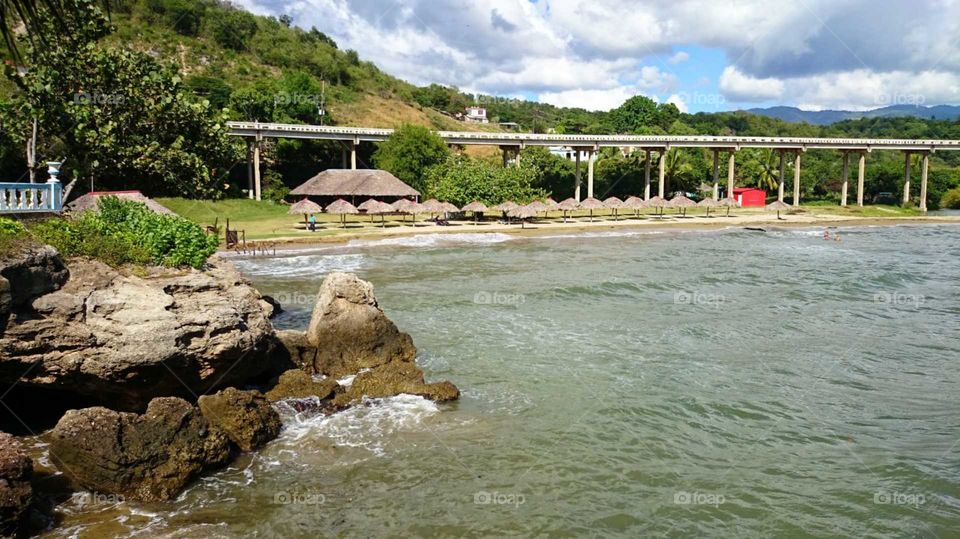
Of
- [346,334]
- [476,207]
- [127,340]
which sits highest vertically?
[476,207]

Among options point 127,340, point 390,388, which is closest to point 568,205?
point 390,388

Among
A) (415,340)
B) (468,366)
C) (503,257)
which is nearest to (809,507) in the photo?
(468,366)

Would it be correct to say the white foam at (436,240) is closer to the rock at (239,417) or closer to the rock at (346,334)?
the rock at (346,334)

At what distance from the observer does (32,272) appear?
10.5m

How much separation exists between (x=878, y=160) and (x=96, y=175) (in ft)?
339

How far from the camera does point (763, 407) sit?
1338 centimetres

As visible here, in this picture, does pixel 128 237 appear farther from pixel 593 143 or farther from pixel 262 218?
pixel 593 143

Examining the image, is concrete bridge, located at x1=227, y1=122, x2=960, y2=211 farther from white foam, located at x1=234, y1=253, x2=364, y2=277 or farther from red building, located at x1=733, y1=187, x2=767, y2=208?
white foam, located at x1=234, y1=253, x2=364, y2=277

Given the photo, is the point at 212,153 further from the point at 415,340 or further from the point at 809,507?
the point at 809,507

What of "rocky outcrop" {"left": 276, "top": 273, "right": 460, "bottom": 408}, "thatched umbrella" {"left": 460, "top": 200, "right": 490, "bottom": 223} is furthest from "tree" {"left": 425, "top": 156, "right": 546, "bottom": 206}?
"rocky outcrop" {"left": 276, "top": 273, "right": 460, "bottom": 408}

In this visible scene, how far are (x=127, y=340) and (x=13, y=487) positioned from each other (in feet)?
10.0

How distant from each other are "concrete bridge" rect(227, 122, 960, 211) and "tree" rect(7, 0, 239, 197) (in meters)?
19.1

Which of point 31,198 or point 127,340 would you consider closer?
point 127,340

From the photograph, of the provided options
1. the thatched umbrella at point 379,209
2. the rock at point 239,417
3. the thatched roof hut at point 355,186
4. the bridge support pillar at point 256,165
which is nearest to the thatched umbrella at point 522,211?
the thatched roof hut at point 355,186
